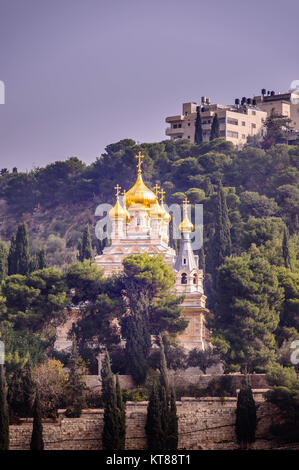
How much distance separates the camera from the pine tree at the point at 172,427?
5131 centimetres

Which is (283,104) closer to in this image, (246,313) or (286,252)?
(286,252)

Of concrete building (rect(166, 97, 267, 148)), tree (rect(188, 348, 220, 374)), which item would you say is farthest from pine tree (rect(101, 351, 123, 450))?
concrete building (rect(166, 97, 267, 148))

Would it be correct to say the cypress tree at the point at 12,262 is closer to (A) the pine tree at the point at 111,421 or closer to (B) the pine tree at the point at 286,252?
(B) the pine tree at the point at 286,252

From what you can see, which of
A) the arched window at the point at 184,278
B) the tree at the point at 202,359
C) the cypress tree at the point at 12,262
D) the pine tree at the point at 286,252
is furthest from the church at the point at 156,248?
the cypress tree at the point at 12,262

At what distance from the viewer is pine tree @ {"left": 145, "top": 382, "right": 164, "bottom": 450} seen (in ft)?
168

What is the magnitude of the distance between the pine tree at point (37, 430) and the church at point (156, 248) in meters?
11.5

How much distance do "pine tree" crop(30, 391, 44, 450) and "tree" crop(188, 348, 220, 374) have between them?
1006cm

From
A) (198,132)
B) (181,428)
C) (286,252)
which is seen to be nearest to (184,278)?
(286,252)

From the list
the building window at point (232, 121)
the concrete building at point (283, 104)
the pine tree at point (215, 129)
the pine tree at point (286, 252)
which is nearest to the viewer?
the pine tree at point (286, 252)

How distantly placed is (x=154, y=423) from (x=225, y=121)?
57023 mm

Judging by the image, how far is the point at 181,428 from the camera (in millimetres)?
53094

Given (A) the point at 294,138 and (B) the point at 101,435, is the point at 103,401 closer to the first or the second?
(B) the point at 101,435

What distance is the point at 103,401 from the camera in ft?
174
